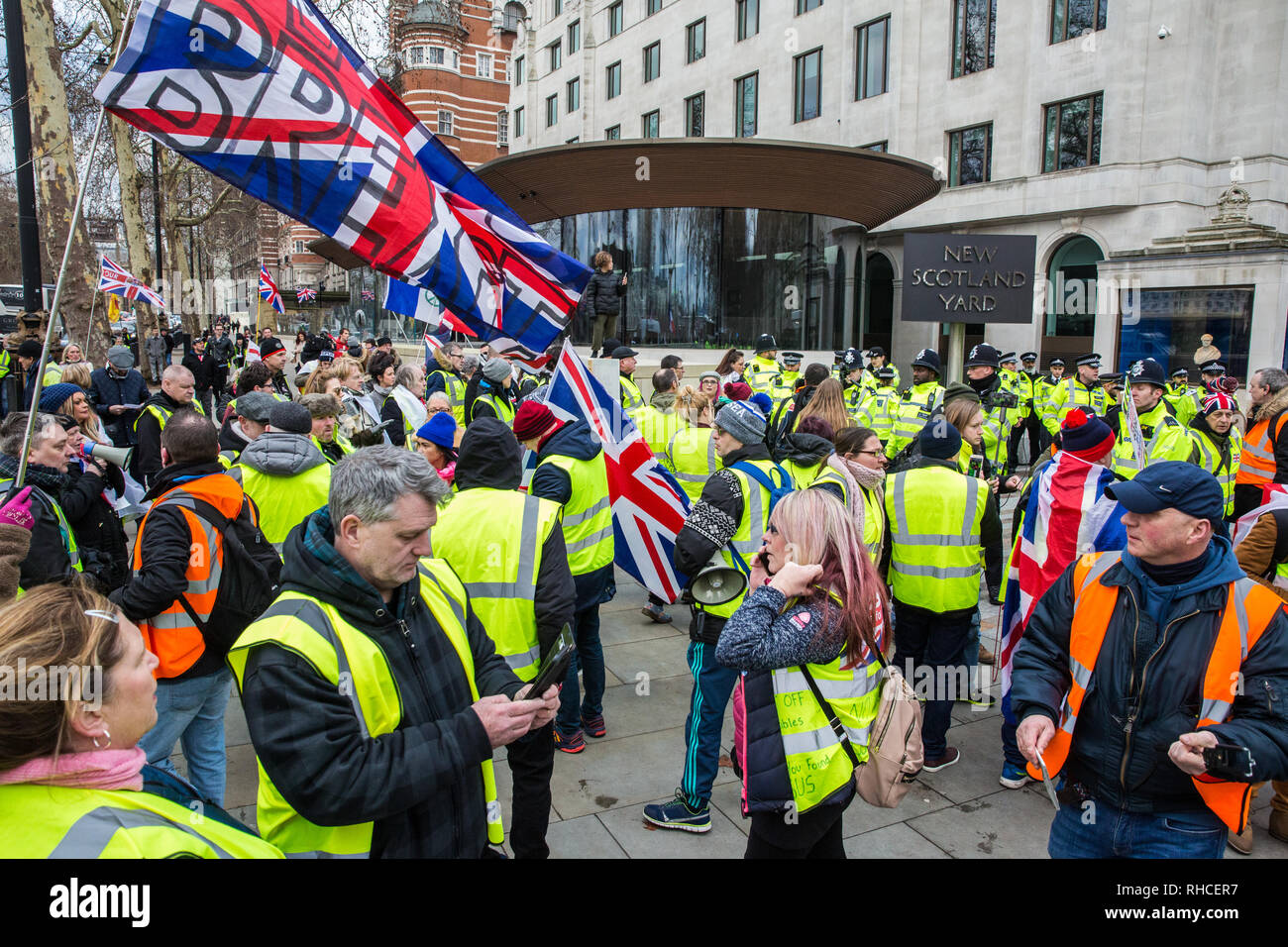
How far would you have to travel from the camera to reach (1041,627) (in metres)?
2.87

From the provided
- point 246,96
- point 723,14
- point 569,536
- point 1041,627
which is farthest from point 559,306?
point 723,14

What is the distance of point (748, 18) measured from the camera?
33.8 meters

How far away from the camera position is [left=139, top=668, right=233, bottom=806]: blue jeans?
3514 millimetres

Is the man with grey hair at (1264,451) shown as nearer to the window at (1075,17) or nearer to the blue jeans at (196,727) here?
the blue jeans at (196,727)

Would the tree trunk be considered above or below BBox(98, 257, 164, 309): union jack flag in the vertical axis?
above

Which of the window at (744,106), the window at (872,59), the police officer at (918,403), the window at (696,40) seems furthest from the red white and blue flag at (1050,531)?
the window at (696,40)

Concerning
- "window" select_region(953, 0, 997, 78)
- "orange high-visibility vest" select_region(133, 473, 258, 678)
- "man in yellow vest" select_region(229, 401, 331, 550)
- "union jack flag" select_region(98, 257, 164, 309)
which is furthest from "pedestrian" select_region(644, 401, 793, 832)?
"window" select_region(953, 0, 997, 78)

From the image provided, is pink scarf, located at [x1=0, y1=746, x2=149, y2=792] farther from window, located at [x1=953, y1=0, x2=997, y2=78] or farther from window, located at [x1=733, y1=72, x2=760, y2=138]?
window, located at [x1=733, y1=72, x2=760, y2=138]

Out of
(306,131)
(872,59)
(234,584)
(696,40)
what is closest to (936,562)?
(234,584)

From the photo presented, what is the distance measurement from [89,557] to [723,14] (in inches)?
1448

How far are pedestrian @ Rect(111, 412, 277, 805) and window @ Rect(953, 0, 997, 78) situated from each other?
2859 centimetres

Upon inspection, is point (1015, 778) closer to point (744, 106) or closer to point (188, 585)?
point (188, 585)

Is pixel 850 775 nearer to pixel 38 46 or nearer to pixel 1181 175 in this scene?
pixel 38 46

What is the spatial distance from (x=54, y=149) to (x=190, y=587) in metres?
12.9
